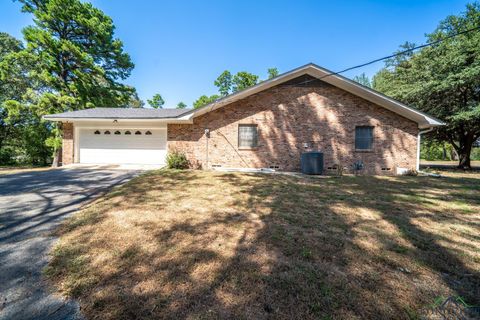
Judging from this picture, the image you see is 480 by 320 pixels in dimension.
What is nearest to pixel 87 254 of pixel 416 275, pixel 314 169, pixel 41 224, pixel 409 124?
pixel 41 224

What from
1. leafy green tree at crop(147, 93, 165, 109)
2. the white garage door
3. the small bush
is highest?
leafy green tree at crop(147, 93, 165, 109)

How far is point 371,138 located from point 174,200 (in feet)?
33.3

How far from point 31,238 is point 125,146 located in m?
9.20

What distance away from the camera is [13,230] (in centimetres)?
318

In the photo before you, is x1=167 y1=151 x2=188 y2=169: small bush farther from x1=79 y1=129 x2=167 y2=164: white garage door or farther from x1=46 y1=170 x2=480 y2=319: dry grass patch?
x1=46 y1=170 x2=480 y2=319: dry grass patch

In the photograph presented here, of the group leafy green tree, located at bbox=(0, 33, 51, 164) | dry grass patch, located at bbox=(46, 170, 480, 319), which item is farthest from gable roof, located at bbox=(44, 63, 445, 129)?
dry grass patch, located at bbox=(46, 170, 480, 319)

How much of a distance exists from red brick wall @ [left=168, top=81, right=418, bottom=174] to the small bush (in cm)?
50

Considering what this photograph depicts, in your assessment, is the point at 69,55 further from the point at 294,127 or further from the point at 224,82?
the point at 224,82

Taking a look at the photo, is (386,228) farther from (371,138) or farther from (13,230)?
(371,138)

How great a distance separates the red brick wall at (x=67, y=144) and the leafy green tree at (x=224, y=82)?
24.1m

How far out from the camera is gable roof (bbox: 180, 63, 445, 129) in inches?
370

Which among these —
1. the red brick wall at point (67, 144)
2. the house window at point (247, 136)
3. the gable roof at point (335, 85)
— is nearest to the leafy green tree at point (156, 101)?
the red brick wall at point (67, 144)

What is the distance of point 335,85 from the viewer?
403 inches

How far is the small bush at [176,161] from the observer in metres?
10.1
